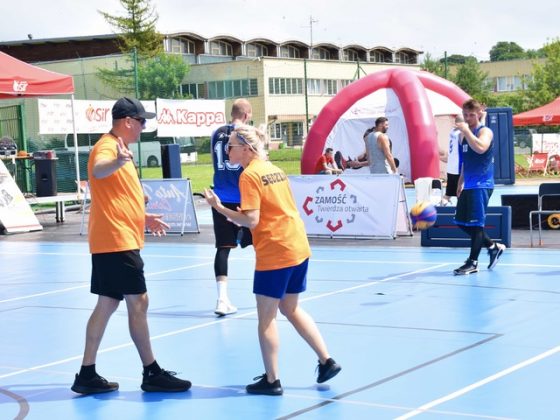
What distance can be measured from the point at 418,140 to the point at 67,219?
34.7 feet

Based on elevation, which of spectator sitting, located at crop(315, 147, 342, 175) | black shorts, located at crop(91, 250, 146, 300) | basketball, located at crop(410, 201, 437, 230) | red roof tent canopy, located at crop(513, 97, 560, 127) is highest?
red roof tent canopy, located at crop(513, 97, 560, 127)

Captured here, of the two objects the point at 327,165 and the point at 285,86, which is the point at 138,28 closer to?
the point at 285,86

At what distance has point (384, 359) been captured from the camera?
304 inches

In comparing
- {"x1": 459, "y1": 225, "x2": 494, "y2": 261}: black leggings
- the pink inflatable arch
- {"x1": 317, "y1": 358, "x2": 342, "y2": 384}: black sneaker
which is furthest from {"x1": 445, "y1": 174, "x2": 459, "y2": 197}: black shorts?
{"x1": 317, "y1": 358, "x2": 342, "y2": 384}: black sneaker

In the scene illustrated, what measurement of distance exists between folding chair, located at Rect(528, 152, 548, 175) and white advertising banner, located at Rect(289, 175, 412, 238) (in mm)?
21699

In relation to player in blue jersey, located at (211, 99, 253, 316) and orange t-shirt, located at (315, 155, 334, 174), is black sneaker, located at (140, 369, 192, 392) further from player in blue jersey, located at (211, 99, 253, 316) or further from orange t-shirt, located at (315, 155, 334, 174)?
orange t-shirt, located at (315, 155, 334, 174)

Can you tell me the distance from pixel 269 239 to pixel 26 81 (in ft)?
49.7

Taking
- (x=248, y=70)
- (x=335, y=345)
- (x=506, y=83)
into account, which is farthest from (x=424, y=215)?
(x=506, y=83)

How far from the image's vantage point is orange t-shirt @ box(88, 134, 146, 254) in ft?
22.5

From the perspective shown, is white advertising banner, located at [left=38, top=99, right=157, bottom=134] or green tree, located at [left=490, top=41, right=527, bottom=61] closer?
white advertising banner, located at [left=38, top=99, right=157, bottom=134]

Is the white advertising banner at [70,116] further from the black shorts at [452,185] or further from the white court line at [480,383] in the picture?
the white court line at [480,383]

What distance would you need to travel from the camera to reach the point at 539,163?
37719 millimetres

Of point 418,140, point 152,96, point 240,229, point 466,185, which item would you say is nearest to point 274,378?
point 240,229

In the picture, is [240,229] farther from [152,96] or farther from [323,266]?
[152,96]
